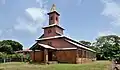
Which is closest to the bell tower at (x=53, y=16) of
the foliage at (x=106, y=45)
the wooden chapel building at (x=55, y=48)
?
the wooden chapel building at (x=55, y=48)

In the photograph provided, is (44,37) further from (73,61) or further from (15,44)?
(15,44)

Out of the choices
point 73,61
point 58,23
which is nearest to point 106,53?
point 58,23

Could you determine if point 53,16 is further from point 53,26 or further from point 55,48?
point 55,48

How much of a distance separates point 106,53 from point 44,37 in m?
25.5

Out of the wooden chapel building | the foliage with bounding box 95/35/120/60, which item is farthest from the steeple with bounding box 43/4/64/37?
the foliage with bounding box 95/35/120/60

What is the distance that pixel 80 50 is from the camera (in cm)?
3609

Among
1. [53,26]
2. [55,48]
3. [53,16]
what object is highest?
[53,16]

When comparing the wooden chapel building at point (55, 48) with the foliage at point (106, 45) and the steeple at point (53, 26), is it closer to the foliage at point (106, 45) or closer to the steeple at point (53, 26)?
the steeple at point (53, 26)

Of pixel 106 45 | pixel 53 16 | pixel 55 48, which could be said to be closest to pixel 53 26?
pixel 53 16

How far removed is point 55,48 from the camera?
36.8 meters

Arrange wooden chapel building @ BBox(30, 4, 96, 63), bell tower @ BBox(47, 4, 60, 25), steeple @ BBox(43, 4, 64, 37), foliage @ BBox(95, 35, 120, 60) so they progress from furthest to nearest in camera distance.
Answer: foliage @ BBox(95, 35, 120, 60), bell tower @ BBox(47, 4, 60, 25), steeple @ BBox(43, 4, 64, 37), wooden chapel building @ BBox(30, 4, 96, 63)

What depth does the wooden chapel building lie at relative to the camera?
33.9m

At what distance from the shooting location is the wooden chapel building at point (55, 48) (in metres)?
33.9

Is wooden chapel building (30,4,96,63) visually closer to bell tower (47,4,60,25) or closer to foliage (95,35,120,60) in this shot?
bell tower (47,4,60,25)
